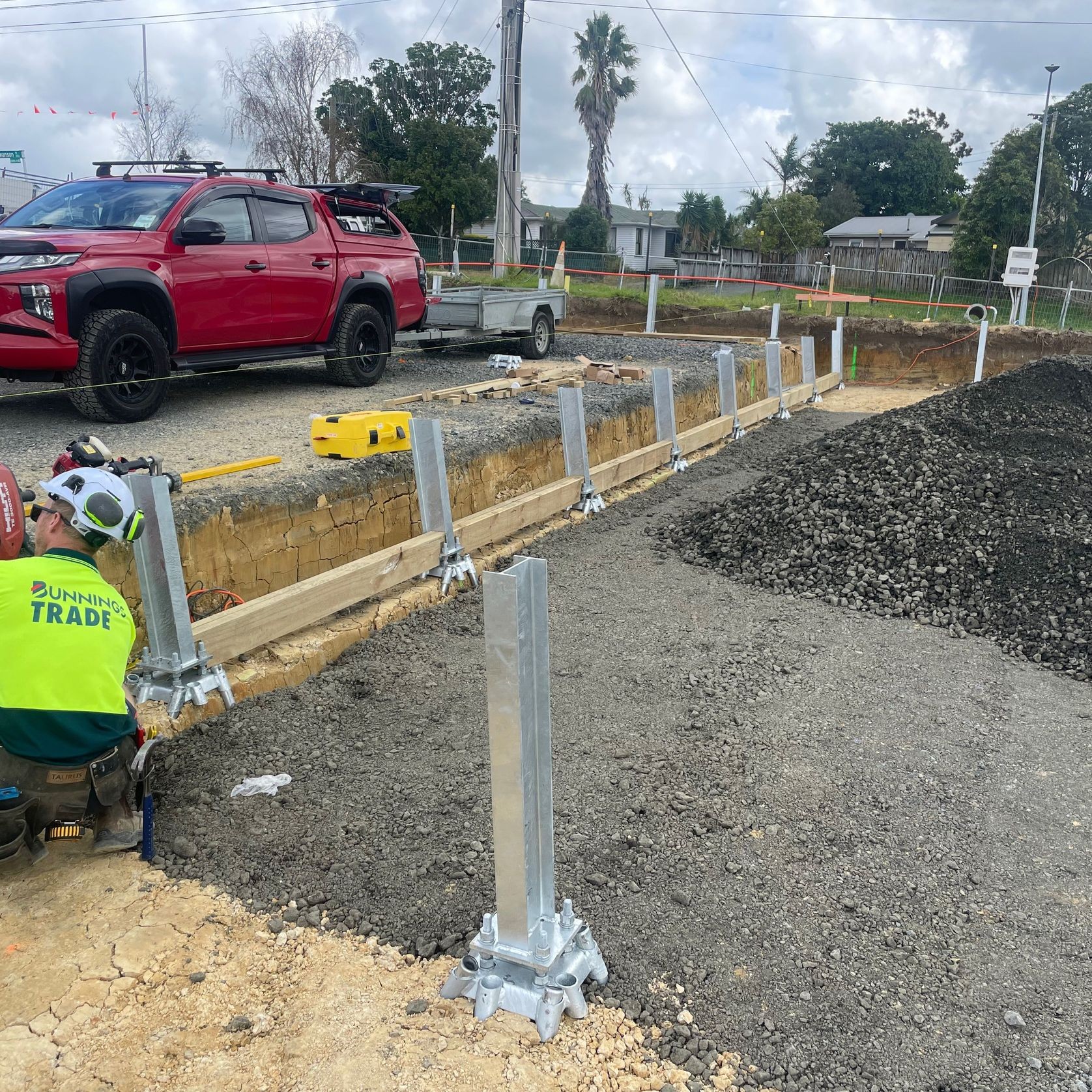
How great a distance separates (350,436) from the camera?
7008 mm

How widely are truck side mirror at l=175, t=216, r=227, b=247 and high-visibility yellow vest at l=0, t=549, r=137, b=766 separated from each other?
5153 mm

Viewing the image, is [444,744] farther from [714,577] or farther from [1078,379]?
[1078,379]

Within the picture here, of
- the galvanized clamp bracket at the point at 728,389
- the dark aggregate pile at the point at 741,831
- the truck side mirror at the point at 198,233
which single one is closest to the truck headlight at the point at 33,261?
the truck side mirror at the point at 198,233

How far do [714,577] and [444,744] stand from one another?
357 centimetres

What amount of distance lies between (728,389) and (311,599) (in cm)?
852

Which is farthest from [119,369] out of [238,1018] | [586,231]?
[586,231]

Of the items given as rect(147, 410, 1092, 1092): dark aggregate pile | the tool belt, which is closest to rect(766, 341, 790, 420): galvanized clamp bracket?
rect(147, 410, 1092, 1092): dark aggregate pile

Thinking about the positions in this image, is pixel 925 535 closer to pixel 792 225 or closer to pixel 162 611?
pixel 162 611

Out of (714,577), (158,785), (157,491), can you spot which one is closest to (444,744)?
(158,785)

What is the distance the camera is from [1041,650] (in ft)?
20.8

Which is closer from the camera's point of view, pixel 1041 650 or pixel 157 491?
pixel 157 491

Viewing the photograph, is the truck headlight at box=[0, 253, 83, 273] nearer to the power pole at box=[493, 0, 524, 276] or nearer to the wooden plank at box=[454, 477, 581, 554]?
the wooden plank at box=[454, 477, 581, 554]

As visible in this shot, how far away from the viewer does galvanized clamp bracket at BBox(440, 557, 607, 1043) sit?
269 centimetres

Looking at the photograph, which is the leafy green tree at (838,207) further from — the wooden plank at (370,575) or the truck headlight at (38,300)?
the truck headlight at (38,300)
